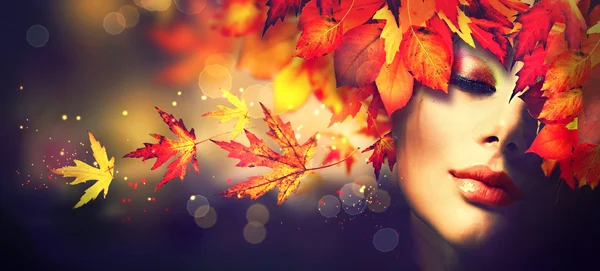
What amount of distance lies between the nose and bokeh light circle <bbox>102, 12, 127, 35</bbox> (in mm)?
926

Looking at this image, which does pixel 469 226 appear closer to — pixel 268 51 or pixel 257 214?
pixel 257 214

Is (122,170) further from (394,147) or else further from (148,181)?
(394,147)

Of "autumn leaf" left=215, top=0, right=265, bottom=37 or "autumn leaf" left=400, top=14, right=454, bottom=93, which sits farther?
"autumn leaf" left=215, top=0, right=265, bottom=37

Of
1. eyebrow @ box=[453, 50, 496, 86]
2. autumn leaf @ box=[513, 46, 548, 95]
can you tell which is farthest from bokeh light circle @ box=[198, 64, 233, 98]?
autumn leaf @ box=[513, 46, 548, 95]

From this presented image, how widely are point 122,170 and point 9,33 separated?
475 millimetres

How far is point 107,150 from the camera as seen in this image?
121cm

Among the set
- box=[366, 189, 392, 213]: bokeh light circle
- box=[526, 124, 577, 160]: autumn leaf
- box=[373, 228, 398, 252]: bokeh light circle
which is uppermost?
box=[366, 189, 392, 213]: bokeh light circle

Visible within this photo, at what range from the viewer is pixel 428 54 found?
3.47 ft

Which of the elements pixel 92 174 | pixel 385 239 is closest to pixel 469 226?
pixel 385 239

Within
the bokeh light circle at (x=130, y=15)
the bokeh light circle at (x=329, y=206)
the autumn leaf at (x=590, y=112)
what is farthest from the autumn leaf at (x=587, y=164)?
the bokeh light circle at (x=130, y=15)

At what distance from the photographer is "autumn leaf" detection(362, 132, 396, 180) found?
1.20 metres

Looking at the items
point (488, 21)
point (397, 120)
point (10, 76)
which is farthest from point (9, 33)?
point (488, 21)

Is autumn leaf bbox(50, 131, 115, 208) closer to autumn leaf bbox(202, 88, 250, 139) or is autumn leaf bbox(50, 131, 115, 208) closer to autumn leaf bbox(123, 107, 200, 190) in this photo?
autumn leaf bbox(123, 107, 200, 190)

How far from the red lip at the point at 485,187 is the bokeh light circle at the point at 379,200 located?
0.57 ft
